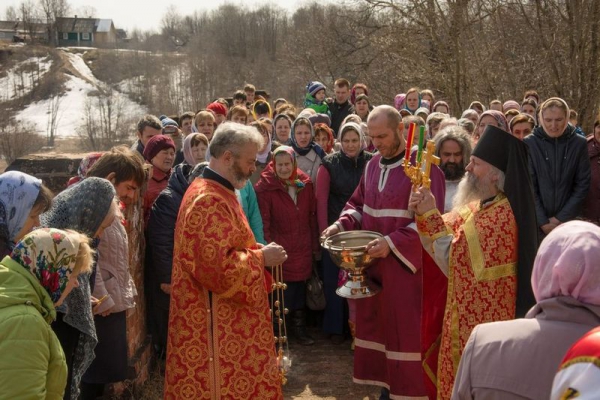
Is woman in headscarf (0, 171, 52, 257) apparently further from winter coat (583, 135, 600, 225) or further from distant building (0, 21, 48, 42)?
distant building (0, 21, 48, 42)

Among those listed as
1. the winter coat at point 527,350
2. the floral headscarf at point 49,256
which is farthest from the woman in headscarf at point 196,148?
the winter coat at point 527,350

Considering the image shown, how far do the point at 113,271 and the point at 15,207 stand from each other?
0.87 metres

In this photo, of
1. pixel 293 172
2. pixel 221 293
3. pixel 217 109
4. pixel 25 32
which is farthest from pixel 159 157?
pixel 25 32

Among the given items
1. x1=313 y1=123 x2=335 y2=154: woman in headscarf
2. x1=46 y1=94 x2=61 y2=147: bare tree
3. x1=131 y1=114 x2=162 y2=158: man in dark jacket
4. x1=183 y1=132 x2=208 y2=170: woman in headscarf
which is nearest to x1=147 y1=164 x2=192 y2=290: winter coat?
x1=183 y1=132 x2=208 y2=170: woman in headscarf

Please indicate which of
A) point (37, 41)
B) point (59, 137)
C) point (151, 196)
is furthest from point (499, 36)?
point (37, 41)

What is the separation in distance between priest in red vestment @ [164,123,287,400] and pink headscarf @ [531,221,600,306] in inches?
66.5

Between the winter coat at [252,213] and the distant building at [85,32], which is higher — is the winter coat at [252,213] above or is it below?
below

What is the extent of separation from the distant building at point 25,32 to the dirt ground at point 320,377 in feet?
321

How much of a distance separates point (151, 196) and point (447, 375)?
269cm

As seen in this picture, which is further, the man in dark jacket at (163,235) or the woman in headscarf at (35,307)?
the man in dark jacket at (163,235)

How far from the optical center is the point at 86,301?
3242mm

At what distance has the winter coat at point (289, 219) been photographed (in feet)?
19.5

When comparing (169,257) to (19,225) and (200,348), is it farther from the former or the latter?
(19,225)

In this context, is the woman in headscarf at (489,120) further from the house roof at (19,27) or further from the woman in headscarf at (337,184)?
the house roof at (19,27)
